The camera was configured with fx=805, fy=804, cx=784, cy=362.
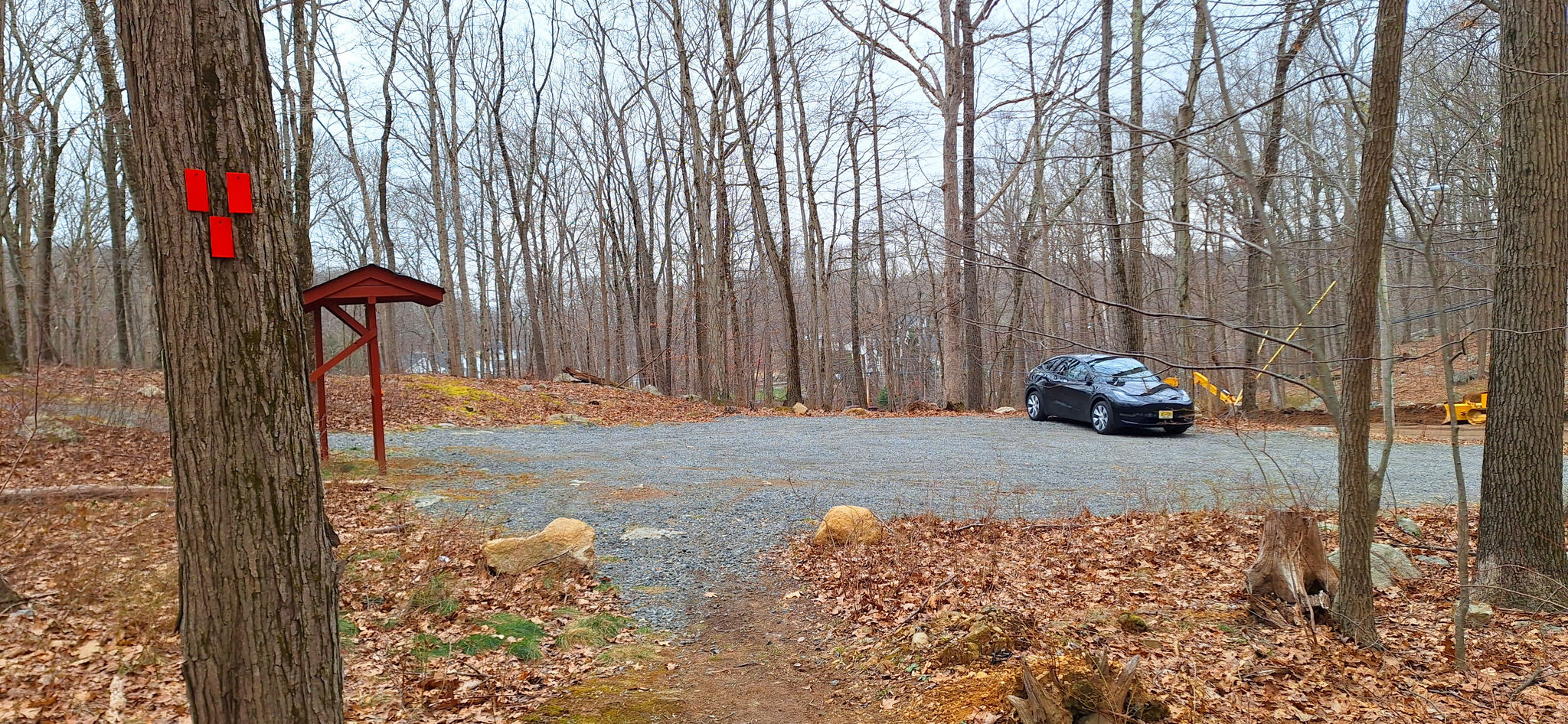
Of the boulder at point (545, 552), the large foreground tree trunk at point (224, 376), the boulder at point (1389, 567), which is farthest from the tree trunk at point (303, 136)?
the boulder at point (1389, 567)

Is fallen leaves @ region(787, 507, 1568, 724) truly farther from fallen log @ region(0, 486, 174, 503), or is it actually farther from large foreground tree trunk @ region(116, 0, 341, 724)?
fallen log @ region(0, 486, 174, 503)

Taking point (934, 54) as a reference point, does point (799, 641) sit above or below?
below

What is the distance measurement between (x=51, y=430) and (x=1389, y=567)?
1333cm

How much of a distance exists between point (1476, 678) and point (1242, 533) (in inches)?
Answer: 113

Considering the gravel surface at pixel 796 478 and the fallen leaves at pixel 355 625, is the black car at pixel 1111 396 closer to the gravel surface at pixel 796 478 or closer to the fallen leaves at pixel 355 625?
the gravel surface at pixel 796 478

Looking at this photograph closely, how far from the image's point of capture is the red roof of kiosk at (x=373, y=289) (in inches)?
362

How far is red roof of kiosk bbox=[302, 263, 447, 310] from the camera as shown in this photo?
9.19m

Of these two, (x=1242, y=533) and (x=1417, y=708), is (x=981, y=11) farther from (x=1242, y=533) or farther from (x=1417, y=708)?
(x=1417, y=708)

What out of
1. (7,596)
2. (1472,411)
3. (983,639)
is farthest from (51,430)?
(1472,411)

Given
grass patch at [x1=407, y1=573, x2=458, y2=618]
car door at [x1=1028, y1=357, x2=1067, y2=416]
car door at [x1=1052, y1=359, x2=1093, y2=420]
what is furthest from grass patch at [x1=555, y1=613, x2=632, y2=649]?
car door at [x1=1028, y1=357, x2=1067, y2=416]

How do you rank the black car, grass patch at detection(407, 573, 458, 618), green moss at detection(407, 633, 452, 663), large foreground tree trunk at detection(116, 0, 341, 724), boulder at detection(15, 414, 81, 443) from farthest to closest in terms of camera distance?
the black car → boulder at detection(15, 414, 81, 443) → grass patch at detection(407, 573, 458, 618) → green moss at detection(407, 633, 452, 663) → large foreground tree trunk at detection(116, 0, 341, 724)

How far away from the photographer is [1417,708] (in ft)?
12.2

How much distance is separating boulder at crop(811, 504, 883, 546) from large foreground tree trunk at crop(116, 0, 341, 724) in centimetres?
470

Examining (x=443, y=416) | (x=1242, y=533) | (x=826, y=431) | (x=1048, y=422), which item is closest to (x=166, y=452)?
(x=443, y=416)
